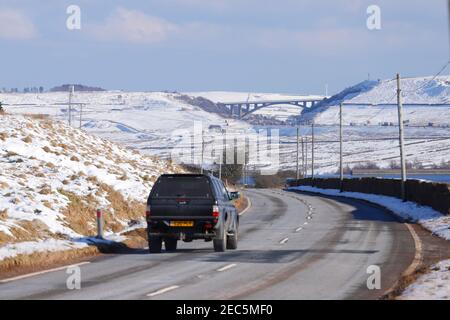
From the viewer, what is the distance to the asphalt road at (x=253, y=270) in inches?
604

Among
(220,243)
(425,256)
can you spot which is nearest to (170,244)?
(220,243)

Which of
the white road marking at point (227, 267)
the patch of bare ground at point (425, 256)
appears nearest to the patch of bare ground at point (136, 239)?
the white road marking at point (227, 267)

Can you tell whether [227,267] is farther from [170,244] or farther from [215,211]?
[170,244]

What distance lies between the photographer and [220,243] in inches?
963

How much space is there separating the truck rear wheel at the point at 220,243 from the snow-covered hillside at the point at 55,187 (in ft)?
12.5

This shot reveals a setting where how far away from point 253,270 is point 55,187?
1680 cm

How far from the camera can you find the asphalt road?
50.3 ft

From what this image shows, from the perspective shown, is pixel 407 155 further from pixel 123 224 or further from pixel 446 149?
pixel 123 224

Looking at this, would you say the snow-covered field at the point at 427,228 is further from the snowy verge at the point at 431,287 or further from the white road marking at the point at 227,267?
the white road marking at the point at 227,267

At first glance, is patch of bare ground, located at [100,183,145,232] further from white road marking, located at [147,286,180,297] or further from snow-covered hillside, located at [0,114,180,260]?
white road marking, located at [147,286,180,297]

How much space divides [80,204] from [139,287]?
16.4 m

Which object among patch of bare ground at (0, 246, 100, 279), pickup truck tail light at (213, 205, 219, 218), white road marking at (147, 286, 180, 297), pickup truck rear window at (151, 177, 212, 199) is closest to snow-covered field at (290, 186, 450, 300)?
white road marking at (147, 286, 180, 297)

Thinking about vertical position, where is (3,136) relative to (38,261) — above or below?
above
